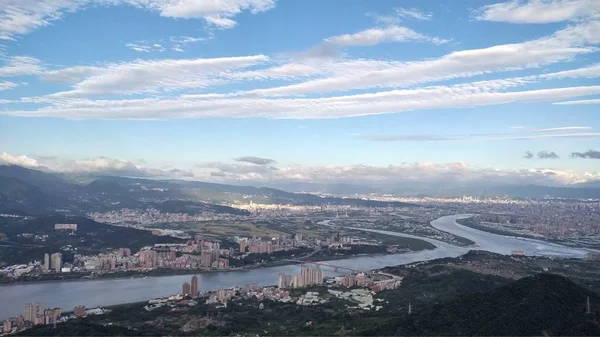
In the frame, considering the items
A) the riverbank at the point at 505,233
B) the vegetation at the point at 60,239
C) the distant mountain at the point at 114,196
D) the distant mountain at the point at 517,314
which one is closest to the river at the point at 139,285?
the riverbank at the point at 505,233

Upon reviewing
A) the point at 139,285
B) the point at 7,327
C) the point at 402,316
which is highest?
the point at 402,316

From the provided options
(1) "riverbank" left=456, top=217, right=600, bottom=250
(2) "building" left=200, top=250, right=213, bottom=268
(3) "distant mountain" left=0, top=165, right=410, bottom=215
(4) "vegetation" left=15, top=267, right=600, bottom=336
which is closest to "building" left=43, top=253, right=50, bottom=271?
(2) "building" left=200, top=250, right=213, bottom=268

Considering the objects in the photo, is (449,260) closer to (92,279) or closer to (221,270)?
(221,270)

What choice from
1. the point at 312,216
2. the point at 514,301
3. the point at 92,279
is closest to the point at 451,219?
the point at 312,216

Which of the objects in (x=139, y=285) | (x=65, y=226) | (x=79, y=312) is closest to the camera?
(x=79, y=312)

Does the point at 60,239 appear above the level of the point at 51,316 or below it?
→ above

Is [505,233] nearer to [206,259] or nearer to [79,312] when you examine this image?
[206,259]

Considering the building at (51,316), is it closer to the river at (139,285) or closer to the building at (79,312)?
the building at (79,312)

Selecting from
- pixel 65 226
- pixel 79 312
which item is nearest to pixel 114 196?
pixel 65 226
